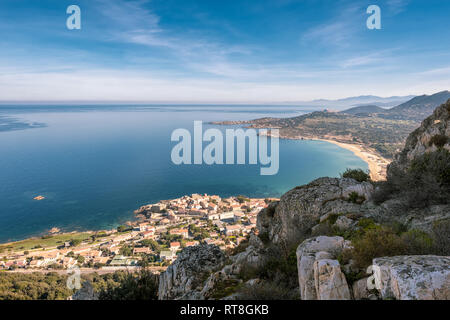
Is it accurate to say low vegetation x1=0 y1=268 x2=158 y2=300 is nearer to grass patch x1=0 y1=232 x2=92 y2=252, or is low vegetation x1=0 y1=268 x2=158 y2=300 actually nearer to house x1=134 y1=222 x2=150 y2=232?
grass patch x1=0 y1=232 x2=92 y2=252

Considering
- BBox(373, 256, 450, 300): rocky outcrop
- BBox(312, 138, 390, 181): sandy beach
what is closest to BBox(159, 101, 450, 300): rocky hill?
BBox(373, 256, 450, 300): rocky outcrop

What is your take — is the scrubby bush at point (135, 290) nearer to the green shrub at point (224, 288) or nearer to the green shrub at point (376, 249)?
the green shrub at point (224, 288)

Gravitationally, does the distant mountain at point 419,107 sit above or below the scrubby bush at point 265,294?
above

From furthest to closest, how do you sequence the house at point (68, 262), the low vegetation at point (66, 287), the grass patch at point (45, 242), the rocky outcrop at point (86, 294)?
the grass patch at point (45, 242), the house at point (68, 262), the rocky outcrop at point (86, 294), the low vegetation at point (66, 287)

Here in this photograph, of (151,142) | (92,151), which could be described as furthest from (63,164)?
(151,142)

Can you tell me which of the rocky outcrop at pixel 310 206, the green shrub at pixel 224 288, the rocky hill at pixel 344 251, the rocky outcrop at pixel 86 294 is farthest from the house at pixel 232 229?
the green shrub at pixel 224 288
